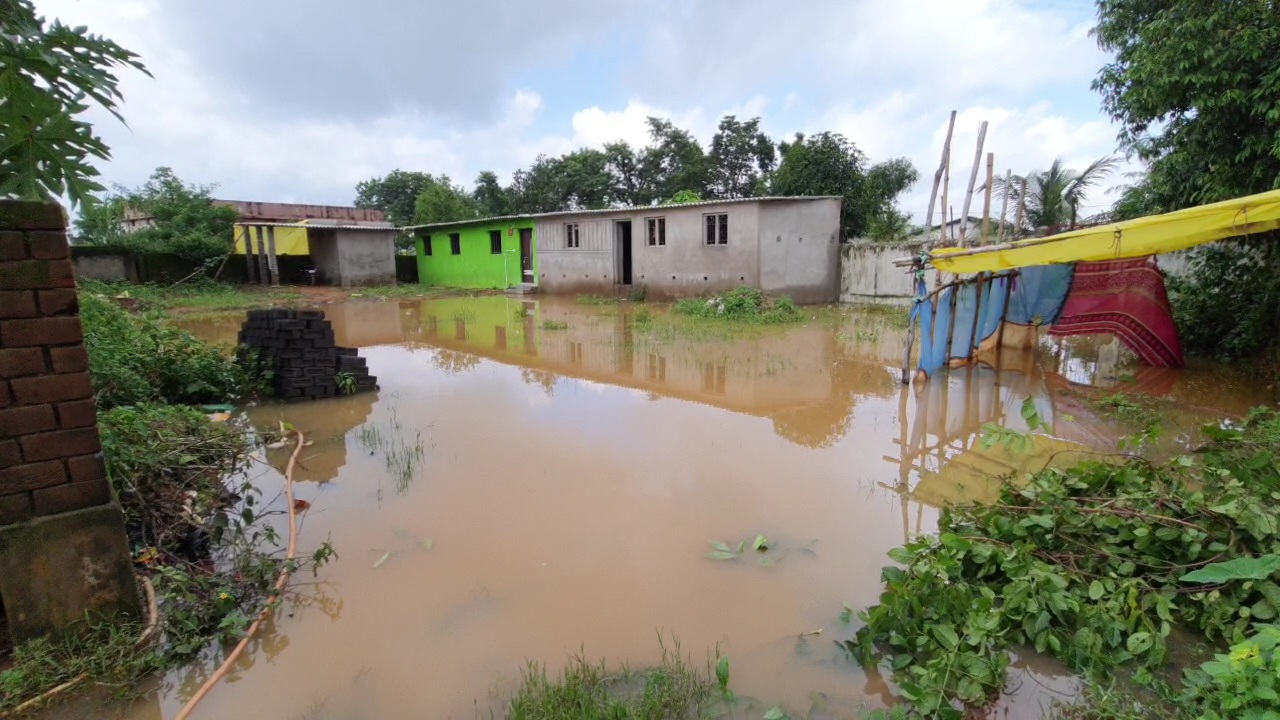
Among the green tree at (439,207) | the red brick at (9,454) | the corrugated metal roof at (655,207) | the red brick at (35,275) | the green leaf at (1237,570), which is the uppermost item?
the green tree at (439,207)

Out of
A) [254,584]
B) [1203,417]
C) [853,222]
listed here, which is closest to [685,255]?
[853,222]

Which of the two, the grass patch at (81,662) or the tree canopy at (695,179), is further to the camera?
the tree canopy at (695,179)

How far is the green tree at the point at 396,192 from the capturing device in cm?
4656

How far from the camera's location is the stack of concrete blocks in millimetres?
7227

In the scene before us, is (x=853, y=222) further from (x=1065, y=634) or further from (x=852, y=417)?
(x=1065, y=634)

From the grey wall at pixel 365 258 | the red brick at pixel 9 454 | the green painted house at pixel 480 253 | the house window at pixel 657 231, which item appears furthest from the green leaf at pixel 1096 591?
the grey wall at pixel 365 258

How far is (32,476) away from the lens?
247 cm

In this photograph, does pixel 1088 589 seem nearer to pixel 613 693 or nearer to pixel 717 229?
pixel 613 693

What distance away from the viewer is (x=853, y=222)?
21188mm

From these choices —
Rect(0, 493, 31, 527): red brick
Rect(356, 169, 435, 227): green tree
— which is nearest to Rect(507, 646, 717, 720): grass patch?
Rect(0, 493, 31, 527): red brick

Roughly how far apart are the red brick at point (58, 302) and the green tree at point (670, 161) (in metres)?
31.9

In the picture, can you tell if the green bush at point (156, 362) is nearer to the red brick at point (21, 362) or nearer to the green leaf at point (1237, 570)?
the red brick at point (21, 362)

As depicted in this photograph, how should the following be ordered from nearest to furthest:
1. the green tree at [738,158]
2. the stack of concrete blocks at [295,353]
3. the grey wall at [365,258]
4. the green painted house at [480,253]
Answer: the stack of concrete blocks at [295,353] < the green painted house at [480,253] < the grey wall at [365,258] < the green tree at [738,158]

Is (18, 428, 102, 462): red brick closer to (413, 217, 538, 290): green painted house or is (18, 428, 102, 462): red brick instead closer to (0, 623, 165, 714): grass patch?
(0, 623, 165, 714): grass patch
